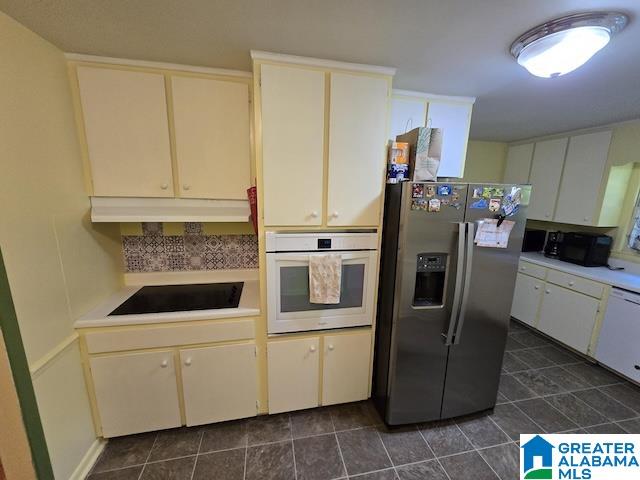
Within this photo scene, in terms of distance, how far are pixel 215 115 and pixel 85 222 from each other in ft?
3.39

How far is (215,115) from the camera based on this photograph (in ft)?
5.35

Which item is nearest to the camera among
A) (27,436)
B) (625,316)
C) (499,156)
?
(27,436)

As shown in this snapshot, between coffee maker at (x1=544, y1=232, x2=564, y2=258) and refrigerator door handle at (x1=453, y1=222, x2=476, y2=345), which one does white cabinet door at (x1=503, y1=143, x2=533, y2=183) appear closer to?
coffee maker at (x1=544, y1=232, x2=564, y2=258)

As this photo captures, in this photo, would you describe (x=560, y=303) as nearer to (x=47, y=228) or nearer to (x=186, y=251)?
(x=186, y=251)

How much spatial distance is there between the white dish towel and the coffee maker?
3061 mm

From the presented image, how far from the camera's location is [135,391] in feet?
5.00

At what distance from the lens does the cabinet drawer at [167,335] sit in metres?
1.44

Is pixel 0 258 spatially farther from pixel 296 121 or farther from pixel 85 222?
pixel 296 121

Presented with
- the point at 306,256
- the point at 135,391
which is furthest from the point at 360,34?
the point at 135,391

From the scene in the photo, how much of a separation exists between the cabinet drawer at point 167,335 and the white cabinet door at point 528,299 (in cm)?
307

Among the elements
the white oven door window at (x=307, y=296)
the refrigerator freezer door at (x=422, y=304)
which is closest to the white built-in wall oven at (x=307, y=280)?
the white oven door window at (x=307, y=296)

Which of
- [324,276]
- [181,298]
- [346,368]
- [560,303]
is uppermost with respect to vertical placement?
[324,276]

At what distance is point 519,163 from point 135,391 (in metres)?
4.62

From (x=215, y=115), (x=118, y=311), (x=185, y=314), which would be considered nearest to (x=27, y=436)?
(x=118, y=311)
